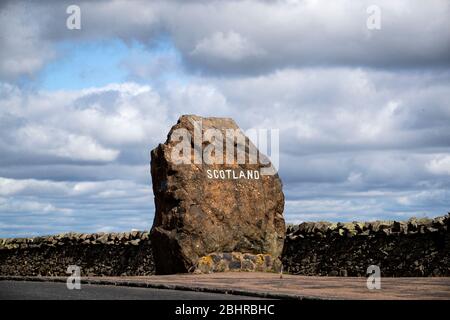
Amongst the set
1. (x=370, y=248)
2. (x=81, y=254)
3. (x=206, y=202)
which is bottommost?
(x=81, y=254)

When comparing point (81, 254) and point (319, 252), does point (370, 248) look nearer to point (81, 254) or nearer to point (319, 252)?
point (319, 252)

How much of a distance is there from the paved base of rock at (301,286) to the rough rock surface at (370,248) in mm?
5243

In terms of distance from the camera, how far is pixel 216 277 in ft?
58.3

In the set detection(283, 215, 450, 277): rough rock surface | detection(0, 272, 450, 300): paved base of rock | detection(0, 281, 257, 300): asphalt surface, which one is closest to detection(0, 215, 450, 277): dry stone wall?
detection(283, 215, 450, 277): rough rock surface

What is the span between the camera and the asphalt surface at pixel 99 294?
13398 millimetres

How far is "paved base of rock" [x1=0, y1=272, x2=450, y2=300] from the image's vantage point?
43.1 feet

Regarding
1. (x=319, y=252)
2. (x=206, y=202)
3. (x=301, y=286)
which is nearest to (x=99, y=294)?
(x=301, y=286)

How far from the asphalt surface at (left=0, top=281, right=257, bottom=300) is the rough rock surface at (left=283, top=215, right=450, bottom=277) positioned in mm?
9201

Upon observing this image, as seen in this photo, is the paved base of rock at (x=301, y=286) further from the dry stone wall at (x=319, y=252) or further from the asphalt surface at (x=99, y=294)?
the dry stone wall at (x=319, y=252)

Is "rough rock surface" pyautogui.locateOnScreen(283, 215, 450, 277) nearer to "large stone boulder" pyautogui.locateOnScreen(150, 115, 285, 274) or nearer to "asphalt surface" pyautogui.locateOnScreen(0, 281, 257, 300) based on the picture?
"large stone boulder" pyautogui.locateOnScreen(150, 115, 285, 274)

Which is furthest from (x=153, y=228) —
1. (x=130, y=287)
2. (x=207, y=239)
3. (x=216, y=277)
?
(x=130, y=287)

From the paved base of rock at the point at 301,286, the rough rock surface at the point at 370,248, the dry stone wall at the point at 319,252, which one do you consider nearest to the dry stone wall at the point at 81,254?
the dry stone wall at the point at 319,252

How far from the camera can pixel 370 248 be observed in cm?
2319

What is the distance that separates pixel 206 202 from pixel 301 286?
560 cm
